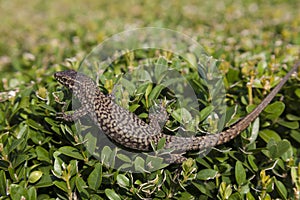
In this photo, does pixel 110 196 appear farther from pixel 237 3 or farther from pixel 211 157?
pixel 237 3

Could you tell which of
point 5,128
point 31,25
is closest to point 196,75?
point 5,128

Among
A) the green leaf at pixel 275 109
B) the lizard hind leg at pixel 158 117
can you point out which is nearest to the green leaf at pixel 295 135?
the green leaf at pixel 275 109

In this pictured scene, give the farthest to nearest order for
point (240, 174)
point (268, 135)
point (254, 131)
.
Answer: point (268, 135), point (254, 131), point (240, 174)

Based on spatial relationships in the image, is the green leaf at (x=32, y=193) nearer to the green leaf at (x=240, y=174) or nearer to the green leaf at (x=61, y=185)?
the green leaf at (x=61, y=185)

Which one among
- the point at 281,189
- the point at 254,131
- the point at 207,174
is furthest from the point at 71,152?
the point at 281,189

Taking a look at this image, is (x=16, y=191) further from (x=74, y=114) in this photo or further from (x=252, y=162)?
(x=252, y=162)

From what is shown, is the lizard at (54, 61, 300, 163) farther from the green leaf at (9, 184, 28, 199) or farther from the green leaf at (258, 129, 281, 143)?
the green leaf at (9, 184, 28, 199)
